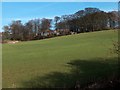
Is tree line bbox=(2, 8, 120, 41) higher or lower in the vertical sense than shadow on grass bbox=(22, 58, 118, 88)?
higher

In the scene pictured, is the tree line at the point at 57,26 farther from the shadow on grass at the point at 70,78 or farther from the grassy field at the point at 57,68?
the shadow on grass at the point at 70,78

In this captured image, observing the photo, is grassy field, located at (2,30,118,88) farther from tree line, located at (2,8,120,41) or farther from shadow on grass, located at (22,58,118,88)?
tree line, located at (2,8,120,41)

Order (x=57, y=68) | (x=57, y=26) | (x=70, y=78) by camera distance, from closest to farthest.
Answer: (x=70, y=78) < (x=57, y=68) < (x=57, y=26)

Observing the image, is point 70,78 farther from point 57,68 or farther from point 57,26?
point 57,26

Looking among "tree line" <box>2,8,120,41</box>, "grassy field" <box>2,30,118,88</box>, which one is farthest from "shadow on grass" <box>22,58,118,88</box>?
"tree line" <box>2,8,120,41</box>

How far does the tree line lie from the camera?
9062 centimetres

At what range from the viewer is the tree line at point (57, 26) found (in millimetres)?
90625

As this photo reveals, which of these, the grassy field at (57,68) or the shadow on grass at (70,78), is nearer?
the shadow on grass at (70,78)

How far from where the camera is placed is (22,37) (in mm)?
96688

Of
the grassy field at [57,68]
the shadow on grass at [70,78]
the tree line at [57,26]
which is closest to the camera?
the shadow on grass at [70,78]

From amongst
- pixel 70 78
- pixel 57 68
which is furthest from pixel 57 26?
pixel 70 78

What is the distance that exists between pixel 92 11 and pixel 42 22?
25.0 meters

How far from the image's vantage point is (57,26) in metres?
106

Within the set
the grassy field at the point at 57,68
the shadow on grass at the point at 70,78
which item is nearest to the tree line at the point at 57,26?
the grassy field at the point at 57,68
